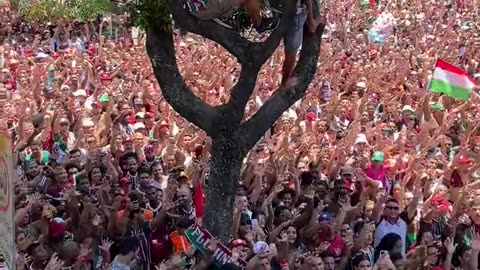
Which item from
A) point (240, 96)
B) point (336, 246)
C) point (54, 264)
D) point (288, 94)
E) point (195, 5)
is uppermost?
point (195, 5)

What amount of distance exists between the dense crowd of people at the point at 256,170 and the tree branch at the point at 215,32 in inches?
5.8

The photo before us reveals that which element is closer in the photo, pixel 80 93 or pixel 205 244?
pixel 205 244

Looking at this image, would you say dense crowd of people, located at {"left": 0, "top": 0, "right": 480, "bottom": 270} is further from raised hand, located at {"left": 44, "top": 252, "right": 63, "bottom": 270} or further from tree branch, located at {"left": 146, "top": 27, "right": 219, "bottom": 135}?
tree branch, located at {"left": 146, "top": 27, "right": 219, "bottom": 135}

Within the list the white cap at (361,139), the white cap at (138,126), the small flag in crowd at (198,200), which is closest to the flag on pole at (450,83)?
the white cap at (361,139)

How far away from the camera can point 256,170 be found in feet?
29.0

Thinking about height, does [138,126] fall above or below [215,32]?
below

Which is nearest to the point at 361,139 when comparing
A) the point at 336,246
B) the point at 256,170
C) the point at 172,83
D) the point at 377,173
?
the point at 377,173

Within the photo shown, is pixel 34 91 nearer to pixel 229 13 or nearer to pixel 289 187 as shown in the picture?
pixel 289 187

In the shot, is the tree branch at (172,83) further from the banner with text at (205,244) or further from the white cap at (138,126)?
the white cap at (138,126)

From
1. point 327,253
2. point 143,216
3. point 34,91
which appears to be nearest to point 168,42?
point 143,216

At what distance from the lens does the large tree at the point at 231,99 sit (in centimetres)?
718

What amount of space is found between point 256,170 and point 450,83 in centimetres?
394

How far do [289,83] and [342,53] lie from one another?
9740mm

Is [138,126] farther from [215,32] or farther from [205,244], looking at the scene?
[205,244]
